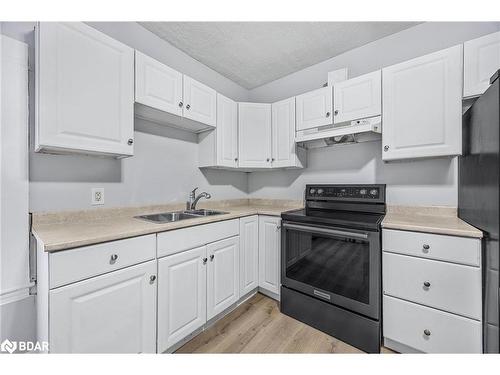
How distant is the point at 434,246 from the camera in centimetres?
130

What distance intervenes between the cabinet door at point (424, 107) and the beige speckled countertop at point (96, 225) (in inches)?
45.8

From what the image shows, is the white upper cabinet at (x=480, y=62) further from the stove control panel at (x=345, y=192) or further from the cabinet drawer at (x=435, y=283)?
the cabinet drawer at (x=435, y=283)

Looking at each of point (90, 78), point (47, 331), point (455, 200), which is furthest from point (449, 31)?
point (47, 331)

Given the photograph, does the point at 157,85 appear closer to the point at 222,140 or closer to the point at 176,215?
the point at 222,140

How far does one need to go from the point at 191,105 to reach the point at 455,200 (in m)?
2.29

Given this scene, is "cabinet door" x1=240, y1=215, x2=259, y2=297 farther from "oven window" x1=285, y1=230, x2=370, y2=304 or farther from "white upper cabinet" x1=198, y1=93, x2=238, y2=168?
"white upper cabinet" x1=198, y1=93, x2=238, y2=168

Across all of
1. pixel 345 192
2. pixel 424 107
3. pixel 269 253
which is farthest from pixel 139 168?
pixel 424 107

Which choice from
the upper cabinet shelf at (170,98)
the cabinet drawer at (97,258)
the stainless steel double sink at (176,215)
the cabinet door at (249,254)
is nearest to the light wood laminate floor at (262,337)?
the cabinet door at (249,254)

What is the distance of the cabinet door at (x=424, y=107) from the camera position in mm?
1494

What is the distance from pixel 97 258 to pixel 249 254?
4.21 ft

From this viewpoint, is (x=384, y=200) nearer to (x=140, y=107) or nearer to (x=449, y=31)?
(x=449, y=31)

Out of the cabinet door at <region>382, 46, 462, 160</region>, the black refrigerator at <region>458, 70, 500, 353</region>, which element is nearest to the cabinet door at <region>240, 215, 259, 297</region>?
the cabinet door at <region>382, 46, 462, 160</region>

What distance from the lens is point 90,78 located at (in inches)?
51.7

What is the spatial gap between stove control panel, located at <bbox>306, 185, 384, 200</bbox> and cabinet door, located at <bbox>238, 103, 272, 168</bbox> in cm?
58
